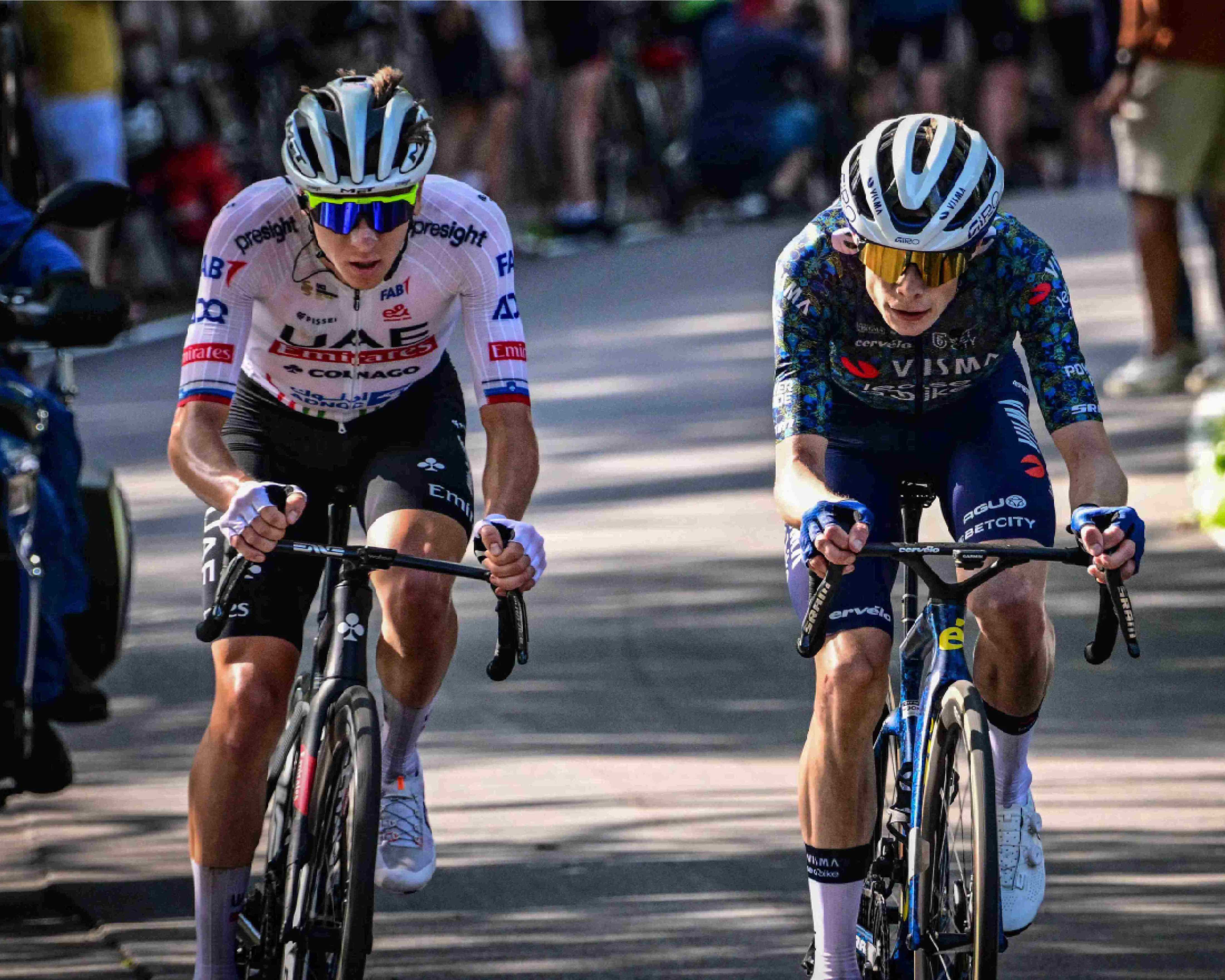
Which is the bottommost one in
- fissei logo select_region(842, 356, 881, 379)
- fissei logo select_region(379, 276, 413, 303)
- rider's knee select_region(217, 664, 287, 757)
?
rider's knee select_region(217, 664, 287, 757)

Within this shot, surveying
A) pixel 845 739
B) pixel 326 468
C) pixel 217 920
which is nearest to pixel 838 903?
pixel 845 739

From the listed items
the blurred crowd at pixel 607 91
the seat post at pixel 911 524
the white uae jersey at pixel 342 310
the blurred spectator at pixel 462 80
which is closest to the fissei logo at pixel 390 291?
the white uae jersey at pixel 342 310

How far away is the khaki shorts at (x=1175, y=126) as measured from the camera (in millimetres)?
11367

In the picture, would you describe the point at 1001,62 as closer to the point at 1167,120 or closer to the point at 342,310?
the point at 1167,120

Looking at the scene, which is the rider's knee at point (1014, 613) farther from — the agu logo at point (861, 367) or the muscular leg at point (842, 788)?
the agu logo at point (861, 367)

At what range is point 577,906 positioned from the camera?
5.98 m

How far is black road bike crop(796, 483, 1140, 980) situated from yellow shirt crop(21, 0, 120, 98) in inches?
292

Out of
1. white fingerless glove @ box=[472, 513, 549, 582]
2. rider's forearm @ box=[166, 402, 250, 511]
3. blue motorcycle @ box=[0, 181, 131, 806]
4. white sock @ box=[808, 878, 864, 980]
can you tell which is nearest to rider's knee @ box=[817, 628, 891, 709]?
white sock @ box=[808, 878, 864, 980]

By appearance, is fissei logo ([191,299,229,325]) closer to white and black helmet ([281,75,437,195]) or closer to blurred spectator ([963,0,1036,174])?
white and black helmet ([281,75,437,195])

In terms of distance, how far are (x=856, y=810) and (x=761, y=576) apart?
483cm

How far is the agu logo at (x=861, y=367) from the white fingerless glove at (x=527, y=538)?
2.76ft

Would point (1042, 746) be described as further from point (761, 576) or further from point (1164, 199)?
point (1164, 199)

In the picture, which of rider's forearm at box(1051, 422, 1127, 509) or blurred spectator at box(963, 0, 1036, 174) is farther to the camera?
blurred spectator at box(963, 0, 1036, 174)

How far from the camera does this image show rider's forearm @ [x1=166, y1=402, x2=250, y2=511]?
4.87 m
